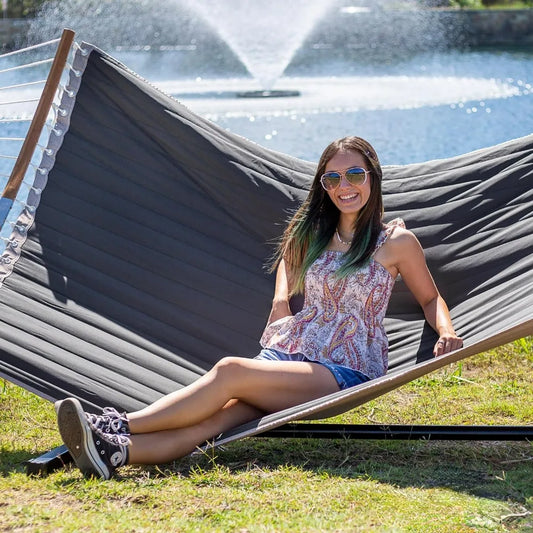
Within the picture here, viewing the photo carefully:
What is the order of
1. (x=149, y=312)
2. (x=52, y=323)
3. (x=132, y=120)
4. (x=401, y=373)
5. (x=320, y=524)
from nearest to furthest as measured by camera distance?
(x=320, y=524)
(x=401, y=373)
(x=52, y=323)
(x=149, y=312)
(x=132, y=120)

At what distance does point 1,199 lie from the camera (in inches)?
115

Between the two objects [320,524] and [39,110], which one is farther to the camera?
[39,110]

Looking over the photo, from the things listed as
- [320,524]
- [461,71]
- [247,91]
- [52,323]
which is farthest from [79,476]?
[461,71]

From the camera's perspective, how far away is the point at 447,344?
2.38 meters

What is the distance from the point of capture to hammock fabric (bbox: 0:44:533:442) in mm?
2455

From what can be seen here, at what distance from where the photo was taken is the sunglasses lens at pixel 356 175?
8.38ft

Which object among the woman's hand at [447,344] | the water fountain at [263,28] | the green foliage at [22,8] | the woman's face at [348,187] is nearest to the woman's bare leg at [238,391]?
the woman's hand at [447,344]

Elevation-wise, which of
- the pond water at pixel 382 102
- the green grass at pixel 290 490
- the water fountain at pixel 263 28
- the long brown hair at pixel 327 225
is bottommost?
the green grass at pixel 290 490

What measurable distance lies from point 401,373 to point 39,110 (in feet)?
4.96

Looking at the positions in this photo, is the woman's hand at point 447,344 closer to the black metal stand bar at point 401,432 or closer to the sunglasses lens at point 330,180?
the black metal stand bar at point 401,432

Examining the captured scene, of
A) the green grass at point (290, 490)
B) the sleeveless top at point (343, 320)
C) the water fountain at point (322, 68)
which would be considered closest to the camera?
the green grass at point (290, 490)

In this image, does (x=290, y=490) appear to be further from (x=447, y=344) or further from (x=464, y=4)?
(x=464, y=4)

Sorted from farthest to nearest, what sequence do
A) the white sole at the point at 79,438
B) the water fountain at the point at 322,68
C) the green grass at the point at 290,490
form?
the water fountain at the point at 322,68
the white sole at the point at 79,438
the green grass at the point at 290,490

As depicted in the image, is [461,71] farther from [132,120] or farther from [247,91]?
[132,120]
